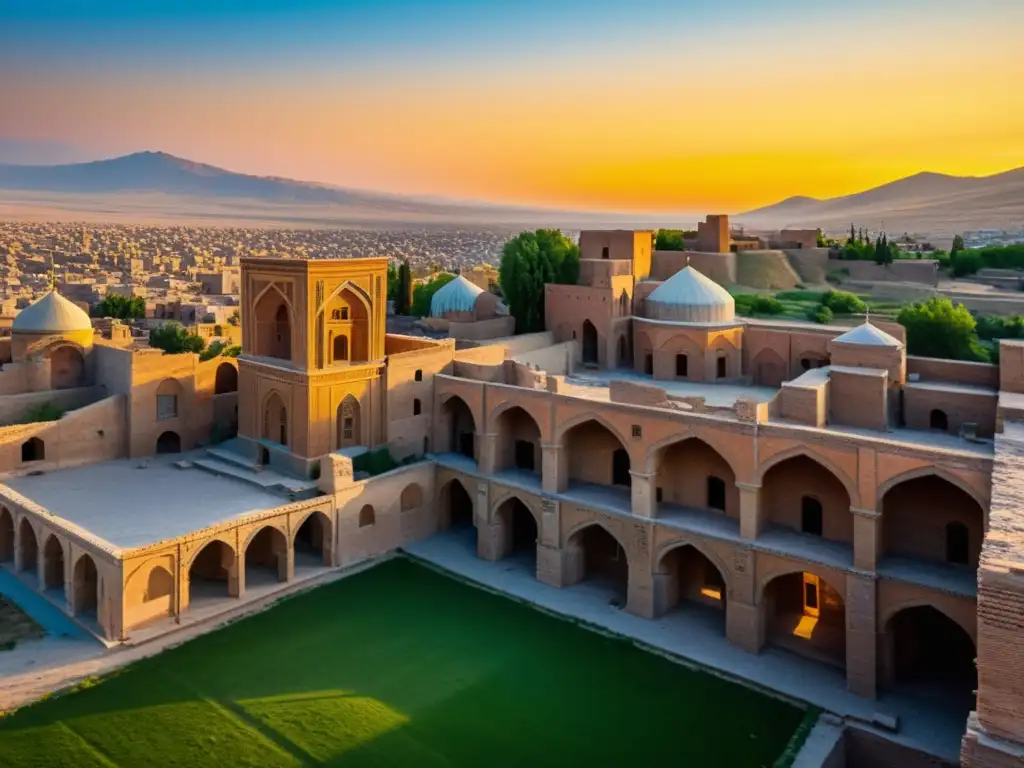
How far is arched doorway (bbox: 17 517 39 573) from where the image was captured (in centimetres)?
2384

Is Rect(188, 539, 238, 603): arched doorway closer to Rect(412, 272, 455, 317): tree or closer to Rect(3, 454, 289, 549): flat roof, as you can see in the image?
Rect(3, 454, 289, 549): flat roof

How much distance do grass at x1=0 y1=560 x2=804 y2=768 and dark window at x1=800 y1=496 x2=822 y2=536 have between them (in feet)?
15.9

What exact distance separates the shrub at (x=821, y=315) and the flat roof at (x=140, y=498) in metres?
33.2

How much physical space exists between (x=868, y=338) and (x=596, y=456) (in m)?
8.82

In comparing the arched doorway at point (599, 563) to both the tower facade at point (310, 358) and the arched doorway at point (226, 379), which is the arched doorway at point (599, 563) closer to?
the tower facade at point (310, 358)

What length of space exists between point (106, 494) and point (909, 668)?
22734mm

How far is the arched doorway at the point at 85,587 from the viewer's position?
21750mm

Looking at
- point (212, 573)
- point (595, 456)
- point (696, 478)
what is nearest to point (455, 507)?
point (595, 456)

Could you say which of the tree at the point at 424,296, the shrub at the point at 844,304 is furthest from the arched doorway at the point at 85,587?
the shrub at the point at 844,304

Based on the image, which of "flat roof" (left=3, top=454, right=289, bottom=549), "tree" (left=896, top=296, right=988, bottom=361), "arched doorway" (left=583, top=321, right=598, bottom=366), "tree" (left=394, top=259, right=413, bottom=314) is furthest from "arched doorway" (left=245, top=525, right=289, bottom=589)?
"tree" (left=896, top=296, right=988, bottom=361)

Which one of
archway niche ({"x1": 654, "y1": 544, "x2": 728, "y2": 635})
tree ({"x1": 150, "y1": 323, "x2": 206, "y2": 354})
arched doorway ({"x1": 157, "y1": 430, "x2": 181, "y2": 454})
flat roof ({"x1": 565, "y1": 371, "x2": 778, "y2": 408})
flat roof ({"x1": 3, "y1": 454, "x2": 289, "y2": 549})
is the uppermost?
tree ({"x1": 150, "y1": 323, "x2": 206, "y2": 354})

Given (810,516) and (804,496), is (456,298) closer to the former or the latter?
(804,496)

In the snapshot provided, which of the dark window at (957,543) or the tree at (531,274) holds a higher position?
the tree at (531,274)

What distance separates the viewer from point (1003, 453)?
1816 cm
